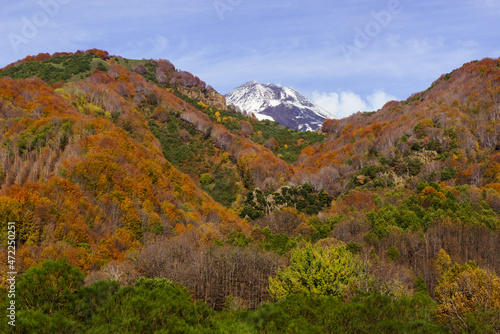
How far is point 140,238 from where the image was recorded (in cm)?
3906

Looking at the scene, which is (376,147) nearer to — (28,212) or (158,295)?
(28,212)

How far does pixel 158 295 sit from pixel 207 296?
45.2 ft

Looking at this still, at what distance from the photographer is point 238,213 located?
6009cm

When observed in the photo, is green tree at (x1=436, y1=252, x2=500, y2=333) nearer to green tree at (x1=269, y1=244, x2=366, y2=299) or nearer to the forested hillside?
the forested hillside

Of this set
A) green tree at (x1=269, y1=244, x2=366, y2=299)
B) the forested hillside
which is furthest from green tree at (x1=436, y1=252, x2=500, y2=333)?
green tree at (x1=269, y1=244, x2=366, y2=299)

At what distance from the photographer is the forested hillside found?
1445 cm

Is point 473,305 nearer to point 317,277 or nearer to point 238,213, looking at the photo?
point 317,277

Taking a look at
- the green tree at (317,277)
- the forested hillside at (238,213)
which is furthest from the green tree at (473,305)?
the green tree at (317,277)

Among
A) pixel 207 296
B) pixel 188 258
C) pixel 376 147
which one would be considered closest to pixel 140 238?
pixel 188 258

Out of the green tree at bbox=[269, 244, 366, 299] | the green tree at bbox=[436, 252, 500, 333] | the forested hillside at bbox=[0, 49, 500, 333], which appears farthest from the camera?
the green tree at bbox=[269, 244, 366, 299]

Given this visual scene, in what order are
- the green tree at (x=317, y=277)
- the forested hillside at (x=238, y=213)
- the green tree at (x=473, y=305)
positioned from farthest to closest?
the green tree at (x=317, y=277) → the forested hillside at (x=238, y=213) → the green tree at (x=473, y=305)

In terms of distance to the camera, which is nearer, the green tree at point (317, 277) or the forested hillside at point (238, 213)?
the forested hillside at point (238, 213)

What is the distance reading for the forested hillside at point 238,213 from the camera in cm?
1445

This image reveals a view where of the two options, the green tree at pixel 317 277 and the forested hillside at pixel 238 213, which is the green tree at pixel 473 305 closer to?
the forested hillside at pixel 238 213
